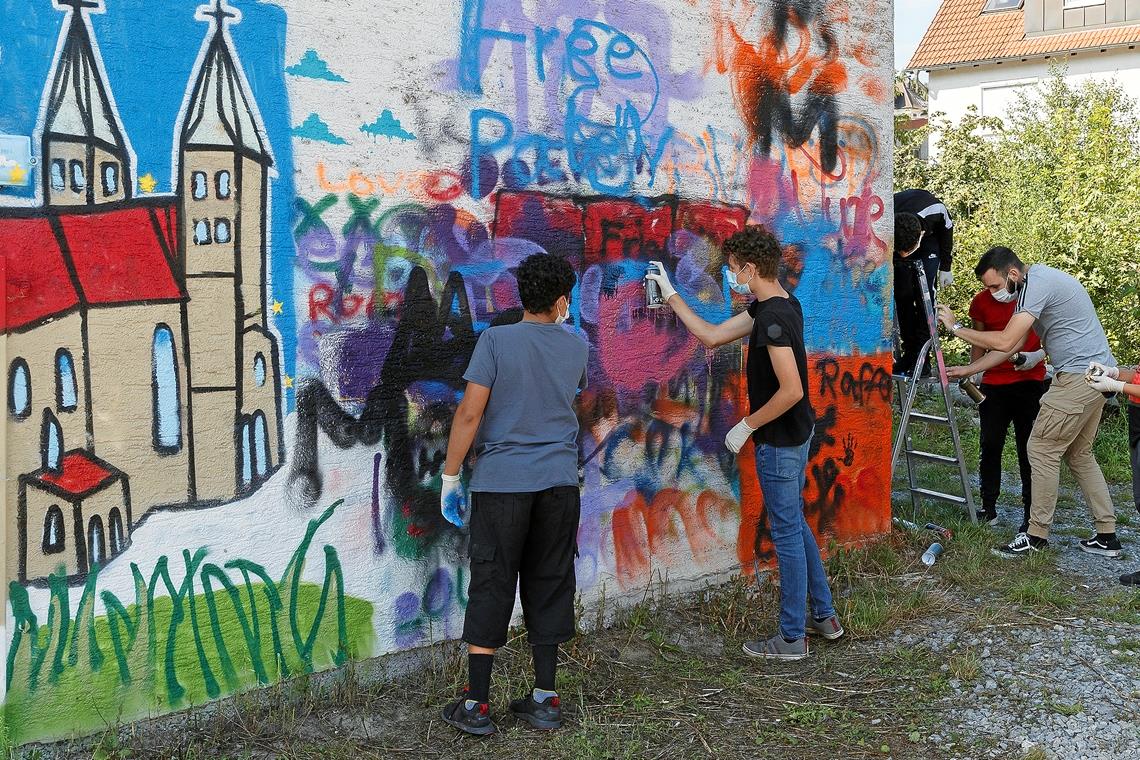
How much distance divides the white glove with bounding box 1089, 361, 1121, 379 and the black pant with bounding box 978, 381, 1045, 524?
39.8 inches

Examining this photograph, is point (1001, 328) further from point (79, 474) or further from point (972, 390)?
point (79, 474)

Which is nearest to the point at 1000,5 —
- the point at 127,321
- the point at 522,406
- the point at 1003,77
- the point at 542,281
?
the point at 1003,77

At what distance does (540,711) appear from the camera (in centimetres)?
396

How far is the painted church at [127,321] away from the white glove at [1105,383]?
443cm

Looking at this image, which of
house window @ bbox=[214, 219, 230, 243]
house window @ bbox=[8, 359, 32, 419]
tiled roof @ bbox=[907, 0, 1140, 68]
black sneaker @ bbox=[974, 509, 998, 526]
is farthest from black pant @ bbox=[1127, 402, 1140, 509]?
tiled roof @ bbox=[907, 0, 1140, 68]

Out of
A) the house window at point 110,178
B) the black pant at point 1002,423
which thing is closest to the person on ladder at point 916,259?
the black pant at point 1002,423

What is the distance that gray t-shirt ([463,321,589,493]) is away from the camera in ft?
12.5

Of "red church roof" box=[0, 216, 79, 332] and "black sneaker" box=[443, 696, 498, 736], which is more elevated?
"red church roof" box=[0, 216, 79, 332]

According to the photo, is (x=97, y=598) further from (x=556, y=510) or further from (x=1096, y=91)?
(x=1096, y=91)

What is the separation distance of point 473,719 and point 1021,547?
412 cm

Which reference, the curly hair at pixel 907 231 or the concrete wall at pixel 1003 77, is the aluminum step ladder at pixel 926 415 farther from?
the concrete wall at pixel 1003 77

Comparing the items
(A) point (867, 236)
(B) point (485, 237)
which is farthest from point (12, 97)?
(A) point (867, 236)

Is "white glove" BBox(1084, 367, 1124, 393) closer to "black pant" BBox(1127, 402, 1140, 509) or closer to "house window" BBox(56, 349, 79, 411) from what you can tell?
"black pant" BBox(1127, 402, 1140, 509)

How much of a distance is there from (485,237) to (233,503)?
1.57 meters
